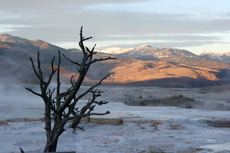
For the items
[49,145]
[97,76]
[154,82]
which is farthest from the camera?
[97,76]

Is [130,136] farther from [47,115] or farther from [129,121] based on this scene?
[47,115]

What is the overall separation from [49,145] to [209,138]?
1090 centimetres

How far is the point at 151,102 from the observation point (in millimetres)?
41094

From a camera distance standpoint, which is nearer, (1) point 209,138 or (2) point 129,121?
(1) point 209,138

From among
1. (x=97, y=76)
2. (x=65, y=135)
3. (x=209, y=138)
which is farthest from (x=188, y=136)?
→ (x=97, y=76)

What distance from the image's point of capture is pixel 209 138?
1691 centimetres

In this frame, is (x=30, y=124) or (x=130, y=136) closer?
(x=130, y=136)

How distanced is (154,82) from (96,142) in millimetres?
117522

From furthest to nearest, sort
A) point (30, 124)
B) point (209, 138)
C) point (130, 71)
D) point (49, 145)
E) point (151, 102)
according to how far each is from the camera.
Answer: point (130, 71) → point (151, 102) → point (30, 124) → point (209, 138) → point (49, 145)

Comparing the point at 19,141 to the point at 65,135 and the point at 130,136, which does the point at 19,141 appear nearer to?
the point at 65,135

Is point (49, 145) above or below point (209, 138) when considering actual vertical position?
above

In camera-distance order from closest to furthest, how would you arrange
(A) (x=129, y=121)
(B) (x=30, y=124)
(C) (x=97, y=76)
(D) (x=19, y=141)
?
(D) (x=19, y=141) → (B) (x=30, y=124) → (A) (x=129, y=121) → (C) (x=97, y=76)

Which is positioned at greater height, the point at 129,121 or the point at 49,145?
the point at 49,145

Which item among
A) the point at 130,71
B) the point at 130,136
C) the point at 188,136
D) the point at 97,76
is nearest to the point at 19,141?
the point at 130,136
